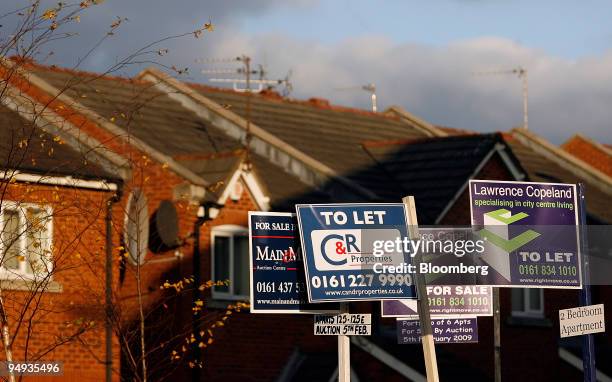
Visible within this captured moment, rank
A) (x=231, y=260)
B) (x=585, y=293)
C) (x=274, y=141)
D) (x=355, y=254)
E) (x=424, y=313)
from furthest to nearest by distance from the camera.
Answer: (x=274, y=141)
(x=231, y=260)
(x=585, y=293)
(x=355, y=254)
(x=424, y=313)

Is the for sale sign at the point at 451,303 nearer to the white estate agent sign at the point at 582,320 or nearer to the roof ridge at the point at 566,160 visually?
the white estate agent sign at the point at 582,320

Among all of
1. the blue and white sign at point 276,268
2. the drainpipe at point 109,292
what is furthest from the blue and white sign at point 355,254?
the drainpipe at point 109,292

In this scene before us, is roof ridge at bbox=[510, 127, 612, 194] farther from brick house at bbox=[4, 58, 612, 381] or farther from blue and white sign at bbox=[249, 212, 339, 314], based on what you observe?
blue and white sign at bbox=[249, 212, 339, 314]

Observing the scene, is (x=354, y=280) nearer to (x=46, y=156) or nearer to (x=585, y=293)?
(x=585, y=293)

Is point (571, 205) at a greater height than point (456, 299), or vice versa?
point (571, 205)

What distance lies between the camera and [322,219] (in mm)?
16781

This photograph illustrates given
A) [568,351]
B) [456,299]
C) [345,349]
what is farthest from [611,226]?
[345,349]

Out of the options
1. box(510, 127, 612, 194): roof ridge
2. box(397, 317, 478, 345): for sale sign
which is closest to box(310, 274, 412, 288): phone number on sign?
box(397, 317, 478, 345): for sale sign

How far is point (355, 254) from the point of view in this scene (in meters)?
16.6

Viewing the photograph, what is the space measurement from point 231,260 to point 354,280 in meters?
11.1

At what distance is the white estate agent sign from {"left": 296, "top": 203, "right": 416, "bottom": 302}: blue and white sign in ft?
9.48

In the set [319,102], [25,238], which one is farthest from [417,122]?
[25,238]

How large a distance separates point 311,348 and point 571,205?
10955 mm

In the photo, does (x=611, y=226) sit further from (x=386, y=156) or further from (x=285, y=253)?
(x=285, y=253)
